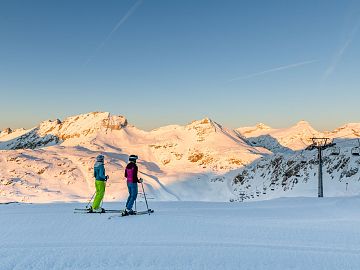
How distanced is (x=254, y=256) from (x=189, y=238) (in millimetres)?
1993

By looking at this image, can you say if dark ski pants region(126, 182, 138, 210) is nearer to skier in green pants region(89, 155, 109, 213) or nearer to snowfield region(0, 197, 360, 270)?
snowfield region(0, 197, 360, 270)

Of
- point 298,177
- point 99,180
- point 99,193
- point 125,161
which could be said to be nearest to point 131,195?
point 99,193

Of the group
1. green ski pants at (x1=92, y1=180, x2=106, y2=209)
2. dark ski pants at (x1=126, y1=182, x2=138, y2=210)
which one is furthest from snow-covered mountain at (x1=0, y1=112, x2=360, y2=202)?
green ski pants at (x1=92, y1=180, x2=106, y2=209)

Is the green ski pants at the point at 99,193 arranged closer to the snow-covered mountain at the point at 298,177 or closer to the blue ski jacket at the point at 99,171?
the blue ski jacket at the point at 99,171

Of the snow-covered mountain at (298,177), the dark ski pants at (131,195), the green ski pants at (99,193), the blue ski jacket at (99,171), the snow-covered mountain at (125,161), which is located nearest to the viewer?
the dark ski pants at (131,195)

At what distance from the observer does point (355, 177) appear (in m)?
46.7

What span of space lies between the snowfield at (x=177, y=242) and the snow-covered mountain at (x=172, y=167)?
3575cm

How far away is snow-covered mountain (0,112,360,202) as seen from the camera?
189 ft

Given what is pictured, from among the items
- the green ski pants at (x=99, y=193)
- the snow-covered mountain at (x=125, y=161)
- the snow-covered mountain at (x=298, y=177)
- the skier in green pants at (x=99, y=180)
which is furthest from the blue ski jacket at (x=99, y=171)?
the snow-covered mountain at (x=125, y=161)

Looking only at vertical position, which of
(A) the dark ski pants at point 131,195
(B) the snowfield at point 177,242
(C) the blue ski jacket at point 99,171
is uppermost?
(C) the blue ski jacket at point 99,171

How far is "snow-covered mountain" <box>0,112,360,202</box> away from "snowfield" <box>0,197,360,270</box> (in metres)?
35.8

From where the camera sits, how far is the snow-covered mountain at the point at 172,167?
189ft

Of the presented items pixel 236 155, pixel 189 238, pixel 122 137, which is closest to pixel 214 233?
→ pixel 189 238

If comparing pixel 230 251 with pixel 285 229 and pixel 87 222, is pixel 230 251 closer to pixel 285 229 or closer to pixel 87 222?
pixel 285 229
